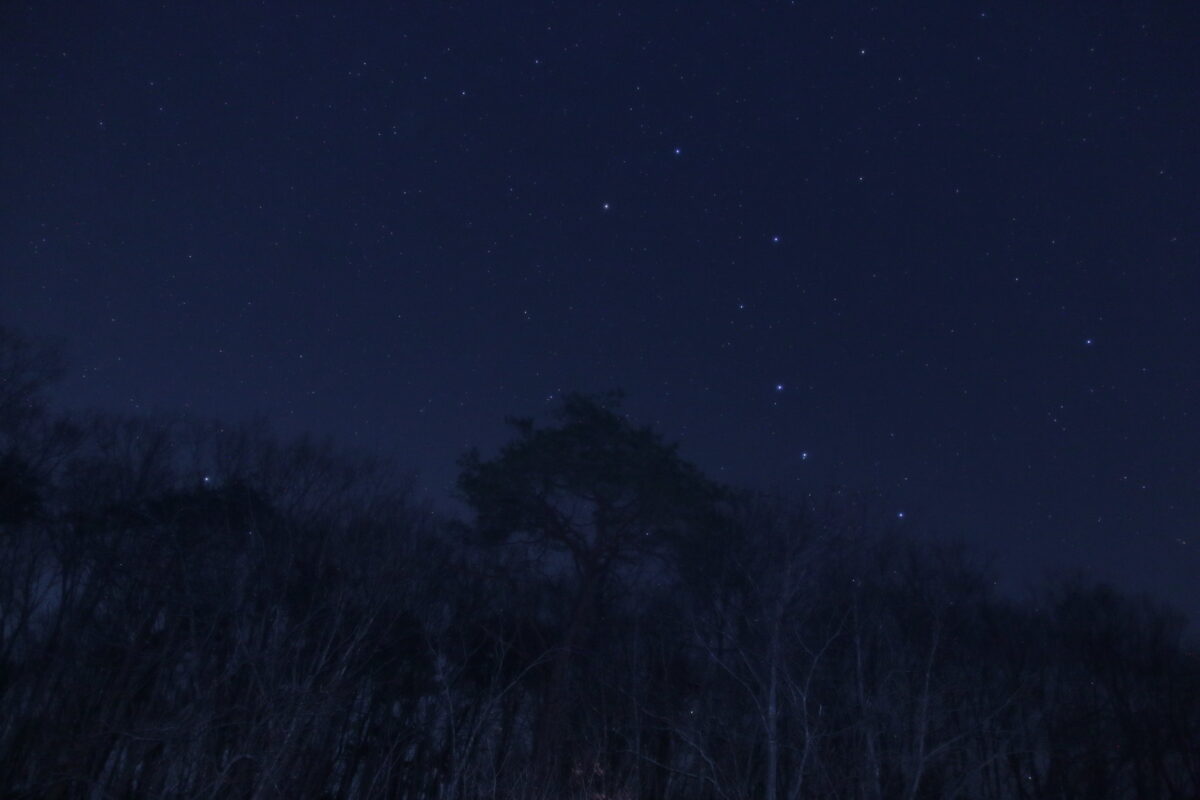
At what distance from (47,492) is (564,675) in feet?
46.2

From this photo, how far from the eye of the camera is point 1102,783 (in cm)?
2617

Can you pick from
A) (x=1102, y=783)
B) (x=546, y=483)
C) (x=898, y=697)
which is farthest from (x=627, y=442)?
(x=1102, y=783)

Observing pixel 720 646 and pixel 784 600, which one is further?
pixel 720 646

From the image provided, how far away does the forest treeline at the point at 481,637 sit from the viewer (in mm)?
19078

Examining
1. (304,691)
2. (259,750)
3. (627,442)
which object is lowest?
(259,750)

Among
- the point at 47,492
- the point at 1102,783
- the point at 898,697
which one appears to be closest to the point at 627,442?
the point at 898,697

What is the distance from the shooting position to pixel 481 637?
2595cm

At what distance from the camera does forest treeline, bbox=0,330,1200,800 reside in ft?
62.6

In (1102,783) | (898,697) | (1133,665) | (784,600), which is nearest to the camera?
(784,600)

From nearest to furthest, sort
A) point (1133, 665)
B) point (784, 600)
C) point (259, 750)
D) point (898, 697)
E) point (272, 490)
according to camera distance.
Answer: point (784, 600) < point (259, 750) < point (898, 697) < point (272, 490) < point (1133, 665)

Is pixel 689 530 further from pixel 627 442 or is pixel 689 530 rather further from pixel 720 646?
pixel 720 646

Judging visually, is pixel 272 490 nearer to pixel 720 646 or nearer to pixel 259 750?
pixel 259 750

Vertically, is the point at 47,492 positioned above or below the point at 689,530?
below

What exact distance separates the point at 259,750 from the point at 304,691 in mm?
4914
